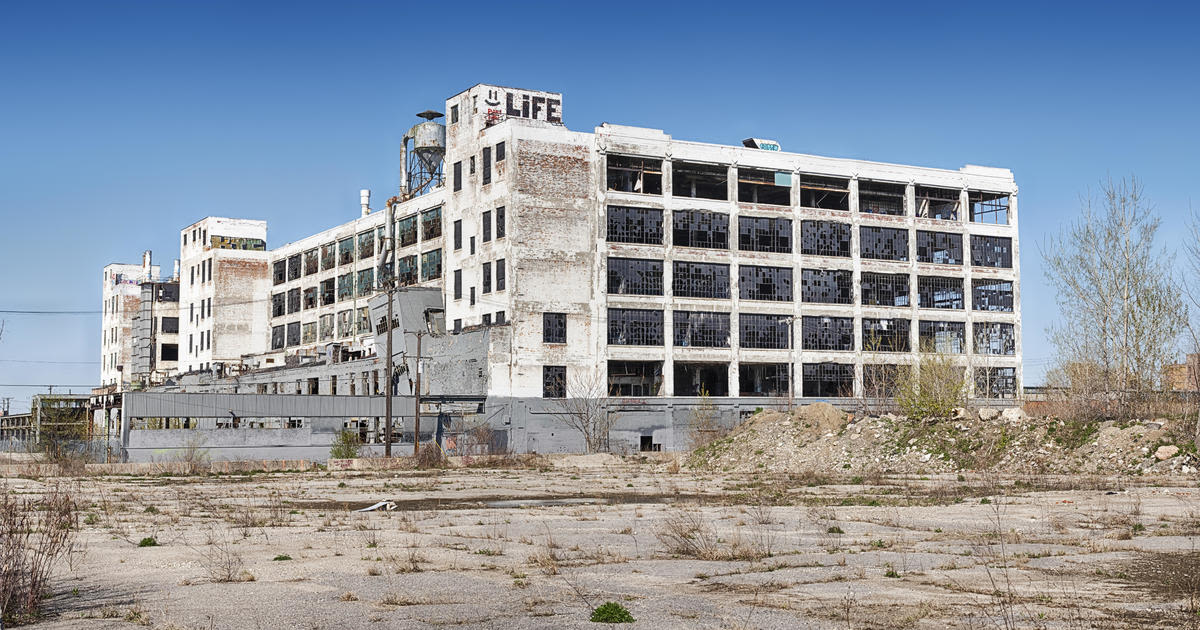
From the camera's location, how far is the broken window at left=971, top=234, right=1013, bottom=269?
8075cm

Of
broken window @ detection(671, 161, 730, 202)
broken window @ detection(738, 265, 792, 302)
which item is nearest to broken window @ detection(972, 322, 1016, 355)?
broken window @ detection(738, 265, 792, 302)

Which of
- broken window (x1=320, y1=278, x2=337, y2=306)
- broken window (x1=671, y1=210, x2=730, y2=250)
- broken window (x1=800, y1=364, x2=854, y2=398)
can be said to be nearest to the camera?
broken window (x1=671, y1=210, x2=730, y2=250)

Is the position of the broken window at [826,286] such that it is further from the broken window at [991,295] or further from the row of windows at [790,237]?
the broken window at [991,295]

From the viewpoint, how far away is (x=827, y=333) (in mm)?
76188

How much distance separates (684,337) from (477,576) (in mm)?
58652

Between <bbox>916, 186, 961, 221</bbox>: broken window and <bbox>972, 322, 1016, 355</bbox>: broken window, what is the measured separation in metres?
8.16

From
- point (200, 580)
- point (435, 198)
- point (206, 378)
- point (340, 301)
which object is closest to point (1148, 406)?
point (200, 580)

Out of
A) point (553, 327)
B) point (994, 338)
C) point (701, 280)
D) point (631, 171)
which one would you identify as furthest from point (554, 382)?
point (994, 338)

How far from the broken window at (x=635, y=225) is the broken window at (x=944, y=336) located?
67.1ft

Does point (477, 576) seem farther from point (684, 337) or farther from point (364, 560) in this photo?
point (684, 337)

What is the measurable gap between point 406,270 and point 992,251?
42490mm

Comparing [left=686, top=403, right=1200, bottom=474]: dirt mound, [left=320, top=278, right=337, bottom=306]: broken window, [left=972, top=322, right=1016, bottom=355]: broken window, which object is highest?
[left=320, top=278, right=337, bottom=306]: broken window

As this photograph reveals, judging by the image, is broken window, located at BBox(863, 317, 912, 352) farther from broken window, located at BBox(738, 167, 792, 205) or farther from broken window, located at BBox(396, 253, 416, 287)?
broken window, located at BBox(396, 253, 416, 287)

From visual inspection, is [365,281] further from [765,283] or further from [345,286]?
[765,283]
